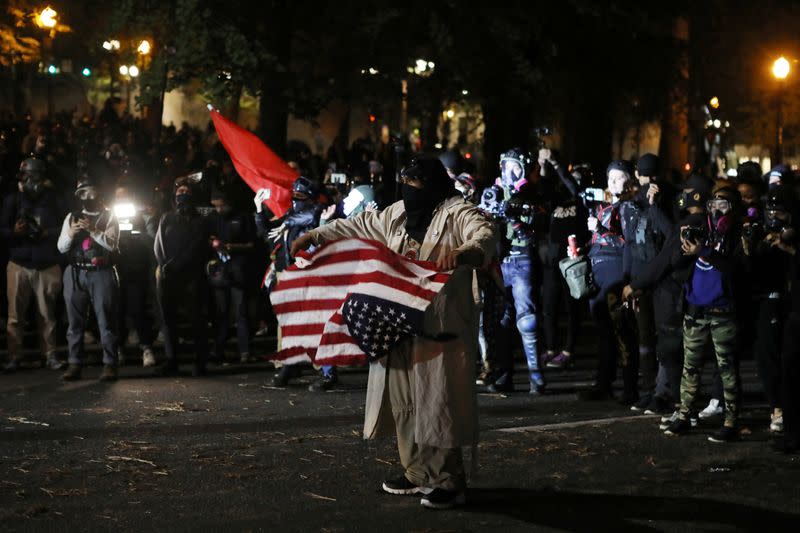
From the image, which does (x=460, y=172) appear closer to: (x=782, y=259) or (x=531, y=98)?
(x=782, y=259)

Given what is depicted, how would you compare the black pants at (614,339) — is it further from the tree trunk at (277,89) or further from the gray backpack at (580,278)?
the tree trunk at (277,89)

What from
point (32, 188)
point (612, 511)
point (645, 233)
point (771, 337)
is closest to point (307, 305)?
point (612, 511)

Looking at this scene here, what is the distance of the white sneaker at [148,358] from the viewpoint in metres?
15.8

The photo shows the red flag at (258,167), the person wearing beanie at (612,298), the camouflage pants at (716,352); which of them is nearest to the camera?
the camouflage pants at (716,352)

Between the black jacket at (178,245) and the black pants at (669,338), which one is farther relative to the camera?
the black jacket at (178,245)

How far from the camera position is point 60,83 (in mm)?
72375

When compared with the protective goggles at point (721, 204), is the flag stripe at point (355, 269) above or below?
below

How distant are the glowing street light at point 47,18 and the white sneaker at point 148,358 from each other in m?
9.41

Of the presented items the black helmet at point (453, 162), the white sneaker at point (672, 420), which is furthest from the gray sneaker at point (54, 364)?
the white sneaker at point (672, 420)

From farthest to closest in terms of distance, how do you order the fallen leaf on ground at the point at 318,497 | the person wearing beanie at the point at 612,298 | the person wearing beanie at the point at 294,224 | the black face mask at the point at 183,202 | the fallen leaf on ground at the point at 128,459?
the black face mask at the point at 183,202, the person wearing beanie at the point at 294,224, the person wearing beanie at the point at 612,298, the fallen leaf on ground at the point at 128,459, the fallen leaf on ground at the point at 318,497

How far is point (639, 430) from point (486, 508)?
307 centimetres

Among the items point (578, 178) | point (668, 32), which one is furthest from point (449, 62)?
point (578, 178)

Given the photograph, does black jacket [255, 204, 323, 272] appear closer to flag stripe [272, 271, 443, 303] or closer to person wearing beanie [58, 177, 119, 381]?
person wearing beanie [58, 177, 119, 381]

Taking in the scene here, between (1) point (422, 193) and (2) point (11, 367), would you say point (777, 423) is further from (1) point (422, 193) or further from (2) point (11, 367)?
(2) point (11, 367)
